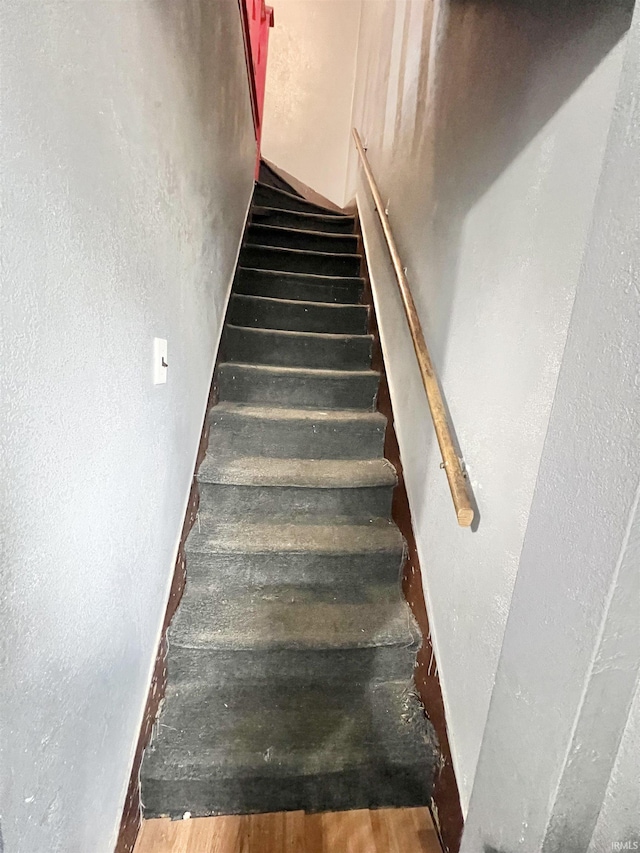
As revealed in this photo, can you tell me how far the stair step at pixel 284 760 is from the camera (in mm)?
1127

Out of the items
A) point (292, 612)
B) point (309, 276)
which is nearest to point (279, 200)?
point (309, 276)

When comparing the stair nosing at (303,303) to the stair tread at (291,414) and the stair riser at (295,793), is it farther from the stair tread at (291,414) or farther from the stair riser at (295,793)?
the stair riser at (295,793)

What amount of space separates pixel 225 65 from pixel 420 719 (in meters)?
2.49

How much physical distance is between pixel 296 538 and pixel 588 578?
1060 millimetres

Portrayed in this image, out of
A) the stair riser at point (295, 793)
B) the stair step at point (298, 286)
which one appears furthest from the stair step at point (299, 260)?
the stair riser at point (295, 793)

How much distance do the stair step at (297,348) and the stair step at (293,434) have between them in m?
0.40

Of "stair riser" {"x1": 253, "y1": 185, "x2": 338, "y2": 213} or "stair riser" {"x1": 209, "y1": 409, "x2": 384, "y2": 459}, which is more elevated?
"stair riser" {"x1": 253, "y1": 185, "x2": 338, "y2": 213}

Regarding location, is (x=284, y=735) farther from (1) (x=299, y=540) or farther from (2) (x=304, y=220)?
(2) (x=304, y=220)

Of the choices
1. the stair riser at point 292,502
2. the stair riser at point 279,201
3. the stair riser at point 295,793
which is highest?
the stair riser at point 279,201

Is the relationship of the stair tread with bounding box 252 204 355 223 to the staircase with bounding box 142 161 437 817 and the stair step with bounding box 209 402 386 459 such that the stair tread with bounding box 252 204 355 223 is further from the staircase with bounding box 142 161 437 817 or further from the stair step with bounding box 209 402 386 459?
the stair step with bounding box 209 402 386 459

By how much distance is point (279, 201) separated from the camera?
10.9ft

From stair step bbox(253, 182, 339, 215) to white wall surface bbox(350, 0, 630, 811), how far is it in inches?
67.8

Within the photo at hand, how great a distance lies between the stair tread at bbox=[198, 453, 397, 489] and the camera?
1611mm

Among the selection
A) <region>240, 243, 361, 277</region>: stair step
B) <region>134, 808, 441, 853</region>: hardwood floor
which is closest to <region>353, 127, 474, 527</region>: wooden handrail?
<region>134, 808, 441, 853</region>: hardwood floor
